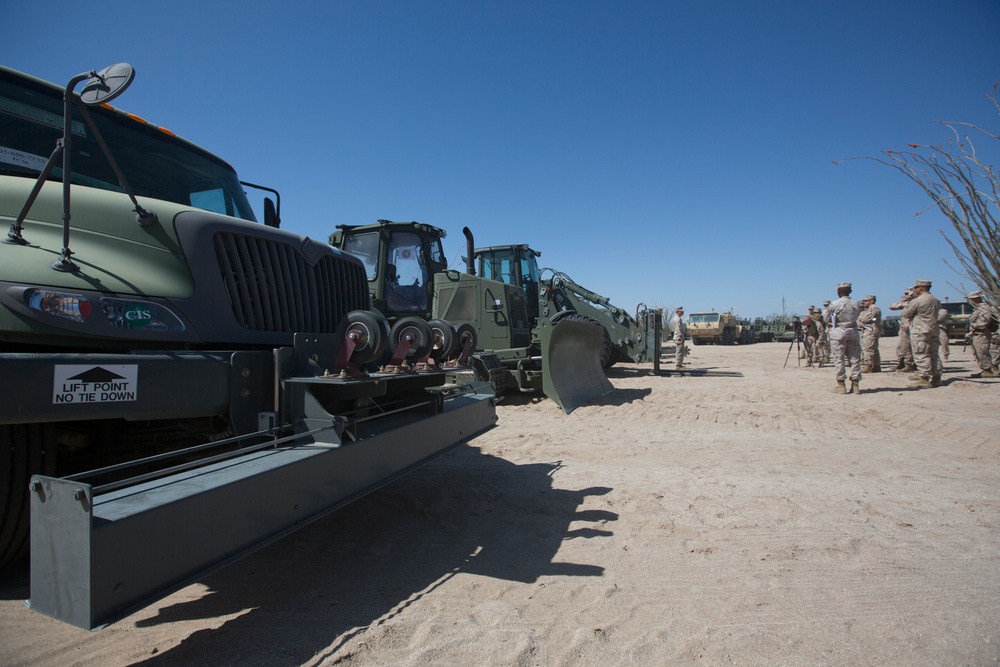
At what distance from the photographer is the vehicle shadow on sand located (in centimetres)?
→ 238


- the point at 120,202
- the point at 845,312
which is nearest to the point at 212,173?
the point at 120,202

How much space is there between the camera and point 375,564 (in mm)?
3176

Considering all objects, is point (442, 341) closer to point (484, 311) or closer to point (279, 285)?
point (279, 285)

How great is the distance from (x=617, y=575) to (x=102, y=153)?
3.74 m

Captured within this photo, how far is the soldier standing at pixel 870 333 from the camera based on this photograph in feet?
44.7

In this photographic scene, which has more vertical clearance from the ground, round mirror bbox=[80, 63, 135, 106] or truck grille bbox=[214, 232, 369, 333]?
round mirror bbox=[80, 63, 135, 106]

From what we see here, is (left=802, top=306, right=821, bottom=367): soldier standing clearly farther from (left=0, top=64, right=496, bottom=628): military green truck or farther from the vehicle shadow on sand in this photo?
(left=0, top=64, right=496, bottom=628): military green truck

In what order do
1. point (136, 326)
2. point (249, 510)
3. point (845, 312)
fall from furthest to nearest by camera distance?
point (845, 312) → point (136, 326) → point (249, 510)

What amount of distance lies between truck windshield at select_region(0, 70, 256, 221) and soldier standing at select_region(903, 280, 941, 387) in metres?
12.0

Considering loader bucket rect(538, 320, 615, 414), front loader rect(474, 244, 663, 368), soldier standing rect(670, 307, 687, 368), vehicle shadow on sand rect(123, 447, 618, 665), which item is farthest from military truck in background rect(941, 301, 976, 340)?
vehicle shadow on sand rect(123, 447, 618, 665)

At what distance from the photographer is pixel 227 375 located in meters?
2.47

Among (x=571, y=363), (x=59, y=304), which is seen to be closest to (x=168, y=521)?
(x=59, y=304)

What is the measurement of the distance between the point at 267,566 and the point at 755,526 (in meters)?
3.09

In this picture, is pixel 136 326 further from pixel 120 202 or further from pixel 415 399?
pixel 415 399
